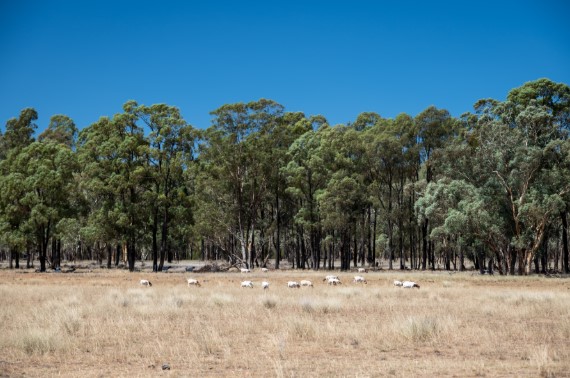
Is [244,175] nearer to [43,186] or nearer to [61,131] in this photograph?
[43,186]

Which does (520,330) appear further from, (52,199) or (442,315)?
(52,199)

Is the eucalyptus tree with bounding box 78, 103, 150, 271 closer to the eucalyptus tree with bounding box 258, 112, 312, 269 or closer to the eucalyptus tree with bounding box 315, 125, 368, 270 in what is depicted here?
the eucalyptus tree with bounding box 258, 112, 312, 269

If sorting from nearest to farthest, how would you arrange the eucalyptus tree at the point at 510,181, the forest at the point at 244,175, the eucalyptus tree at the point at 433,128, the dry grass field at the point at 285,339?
the dry grass field at the point at 285,339
the eucalyptus tree at the point at 510,181
the forest at the point at 244,175
the eucalyptus tree at the point at 433,128

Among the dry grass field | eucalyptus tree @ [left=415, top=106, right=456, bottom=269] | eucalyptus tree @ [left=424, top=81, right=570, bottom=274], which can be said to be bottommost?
the dry grass field

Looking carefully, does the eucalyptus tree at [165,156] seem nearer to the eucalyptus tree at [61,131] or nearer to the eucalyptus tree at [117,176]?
the eucalyptus tree at [117,176]

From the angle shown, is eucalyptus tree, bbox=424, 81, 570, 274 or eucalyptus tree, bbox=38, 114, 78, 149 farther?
eucalyptus tree, bbox=38, 114, 78, 149

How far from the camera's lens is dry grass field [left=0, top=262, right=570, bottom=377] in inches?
430

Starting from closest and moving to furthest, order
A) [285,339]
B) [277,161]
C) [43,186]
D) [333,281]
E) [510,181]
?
1. [285,339]
2. [333,281]
3. [510,181]
4. [43,186]
5. [277,161]

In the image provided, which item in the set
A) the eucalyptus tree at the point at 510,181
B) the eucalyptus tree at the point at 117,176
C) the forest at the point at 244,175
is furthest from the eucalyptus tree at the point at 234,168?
the eucalyptus tree at the point at 510,181

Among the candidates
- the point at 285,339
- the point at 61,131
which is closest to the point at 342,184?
the point at 285,339

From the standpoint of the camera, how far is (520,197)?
42500 millimetres

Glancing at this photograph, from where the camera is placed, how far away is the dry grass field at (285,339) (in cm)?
1092

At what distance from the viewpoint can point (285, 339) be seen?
14.2m

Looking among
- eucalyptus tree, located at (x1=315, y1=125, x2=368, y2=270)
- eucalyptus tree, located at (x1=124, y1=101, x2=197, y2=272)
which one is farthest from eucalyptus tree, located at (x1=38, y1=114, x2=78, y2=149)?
eucalyptus tree, located at (x1=315, y1=125, x2=368, y2=270)
